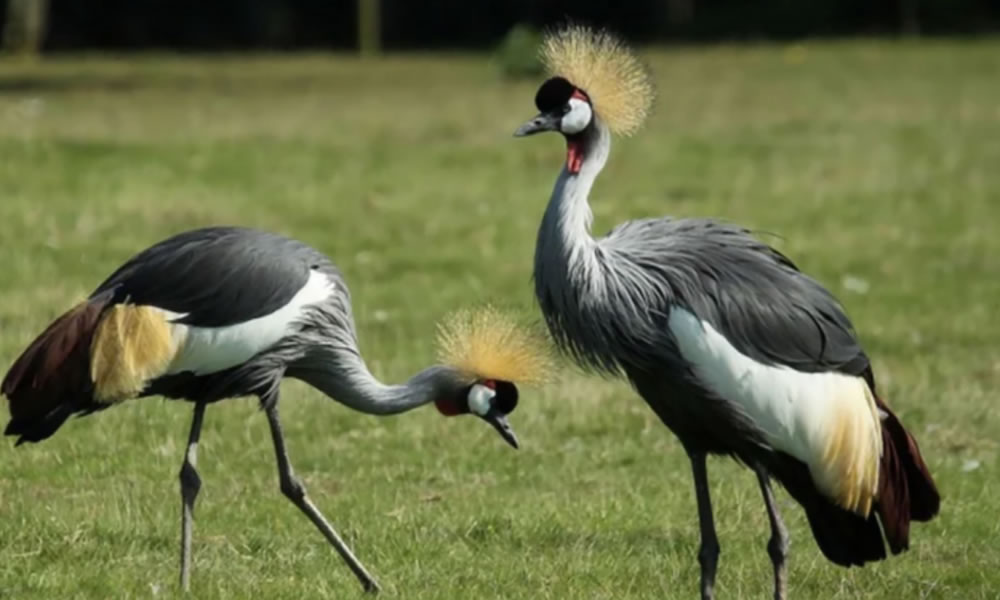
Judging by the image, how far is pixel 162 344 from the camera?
6188mm

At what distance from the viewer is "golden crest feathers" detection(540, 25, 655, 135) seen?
5965mm

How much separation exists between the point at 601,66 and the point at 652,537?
190cm

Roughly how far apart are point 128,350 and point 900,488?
7.68 ft

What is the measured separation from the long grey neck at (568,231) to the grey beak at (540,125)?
5.4 inches

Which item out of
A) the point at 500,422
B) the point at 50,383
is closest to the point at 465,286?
the point at 500,422

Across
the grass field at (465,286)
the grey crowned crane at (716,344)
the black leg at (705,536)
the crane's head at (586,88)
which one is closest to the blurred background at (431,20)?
the grass field at (465,286)

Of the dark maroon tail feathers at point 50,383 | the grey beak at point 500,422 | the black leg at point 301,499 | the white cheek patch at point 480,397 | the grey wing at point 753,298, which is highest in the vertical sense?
the grey wing at point 753,298

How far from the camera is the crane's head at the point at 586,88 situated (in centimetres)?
592

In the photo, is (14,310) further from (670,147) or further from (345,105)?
(345,105)

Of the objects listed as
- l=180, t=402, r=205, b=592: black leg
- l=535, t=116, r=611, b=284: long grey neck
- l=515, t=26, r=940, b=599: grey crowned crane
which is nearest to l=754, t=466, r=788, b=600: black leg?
l=515, t=26, r=940, b=599: grey crowned crane

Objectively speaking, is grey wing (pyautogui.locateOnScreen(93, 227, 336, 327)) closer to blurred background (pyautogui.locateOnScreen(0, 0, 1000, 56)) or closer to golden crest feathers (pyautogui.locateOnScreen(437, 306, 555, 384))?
golden crest feathers (pyautogui.locateOnScreen(437, 306, 555, 384))

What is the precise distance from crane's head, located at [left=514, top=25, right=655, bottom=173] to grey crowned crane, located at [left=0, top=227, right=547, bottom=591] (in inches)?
31.9

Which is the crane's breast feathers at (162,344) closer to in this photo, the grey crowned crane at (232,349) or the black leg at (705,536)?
the grey crowned crane at (232,349)

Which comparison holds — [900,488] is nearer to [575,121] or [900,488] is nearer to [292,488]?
[575,121]
